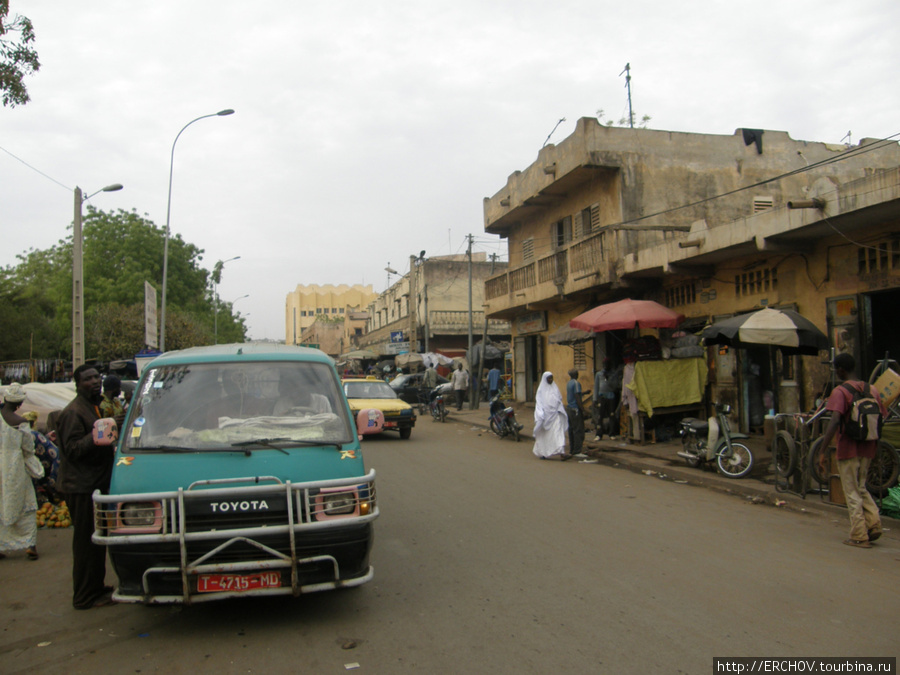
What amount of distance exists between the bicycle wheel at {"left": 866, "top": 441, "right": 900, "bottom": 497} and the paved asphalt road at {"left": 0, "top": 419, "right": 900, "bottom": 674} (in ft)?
1.88

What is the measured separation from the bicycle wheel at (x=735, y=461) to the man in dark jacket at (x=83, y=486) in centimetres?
869

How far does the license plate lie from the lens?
4141 millimetres

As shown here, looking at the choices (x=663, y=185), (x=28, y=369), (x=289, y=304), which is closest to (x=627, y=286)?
(x=663, y=185)

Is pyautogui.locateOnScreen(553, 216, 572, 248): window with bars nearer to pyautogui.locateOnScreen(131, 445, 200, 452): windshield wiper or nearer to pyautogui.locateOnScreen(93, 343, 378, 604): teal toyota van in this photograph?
pyautogui.locateOnScreen(93, 343, 378, 604): teal toyota van

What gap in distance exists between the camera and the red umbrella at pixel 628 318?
13594 mm

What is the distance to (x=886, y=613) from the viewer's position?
4641 mm

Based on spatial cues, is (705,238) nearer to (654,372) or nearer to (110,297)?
(654,372)

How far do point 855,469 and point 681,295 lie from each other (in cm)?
979

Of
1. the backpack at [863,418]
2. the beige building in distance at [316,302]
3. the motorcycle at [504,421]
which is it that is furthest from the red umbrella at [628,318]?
the beige building in distance at [316,302]

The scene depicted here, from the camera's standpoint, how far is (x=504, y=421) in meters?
17.3

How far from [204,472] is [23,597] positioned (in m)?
2.42

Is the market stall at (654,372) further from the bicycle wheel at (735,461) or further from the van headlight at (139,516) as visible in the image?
the van headlight at (139,516)

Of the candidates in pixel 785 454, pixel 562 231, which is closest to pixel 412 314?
pixel 562 231

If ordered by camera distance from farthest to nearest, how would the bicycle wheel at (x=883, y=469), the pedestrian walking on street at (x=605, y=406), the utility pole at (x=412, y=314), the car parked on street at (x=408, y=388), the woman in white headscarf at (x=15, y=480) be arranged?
the utility pole at (x=412, y=314)
the car parked on street at (x=408, y=388)
the pedestrian walking on street at (x=605, y=406)
the bicycle wheel at (x=883, y=469)
the woman in white headscarf at (x=15, y=480)
